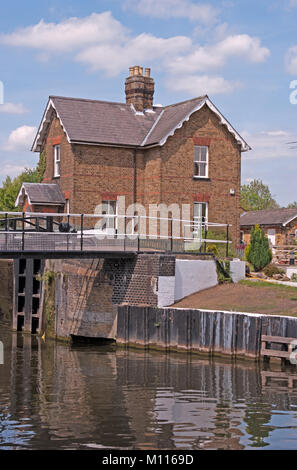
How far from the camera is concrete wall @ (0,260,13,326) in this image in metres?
36.6

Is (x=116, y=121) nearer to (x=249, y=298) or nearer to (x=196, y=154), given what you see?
(x=196, y=154)

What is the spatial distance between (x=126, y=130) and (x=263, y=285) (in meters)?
12.9

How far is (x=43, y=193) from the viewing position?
37219 millimetres

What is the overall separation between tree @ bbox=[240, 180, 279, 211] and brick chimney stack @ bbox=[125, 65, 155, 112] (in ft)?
188

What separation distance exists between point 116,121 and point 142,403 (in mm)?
22553

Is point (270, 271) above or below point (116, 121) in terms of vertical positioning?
below

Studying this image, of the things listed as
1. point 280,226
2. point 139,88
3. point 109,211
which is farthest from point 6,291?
point 280,226

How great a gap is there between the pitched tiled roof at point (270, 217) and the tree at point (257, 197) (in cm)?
3100

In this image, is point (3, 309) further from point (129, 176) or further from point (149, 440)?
point (149, 440)

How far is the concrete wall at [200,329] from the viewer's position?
23.6 metres

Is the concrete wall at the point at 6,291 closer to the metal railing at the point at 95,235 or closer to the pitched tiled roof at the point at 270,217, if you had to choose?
the metal railing at the point at 95,235

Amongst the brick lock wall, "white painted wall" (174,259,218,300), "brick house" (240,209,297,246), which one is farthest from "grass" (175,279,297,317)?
"brick house" (240,209,297,246)

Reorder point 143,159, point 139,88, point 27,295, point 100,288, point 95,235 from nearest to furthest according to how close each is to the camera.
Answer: point 95,235
point 100,288
point 27,295
point 143,159
point 139,88

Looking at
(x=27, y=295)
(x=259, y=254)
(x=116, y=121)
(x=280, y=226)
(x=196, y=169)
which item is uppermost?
(x=116, y=121)
